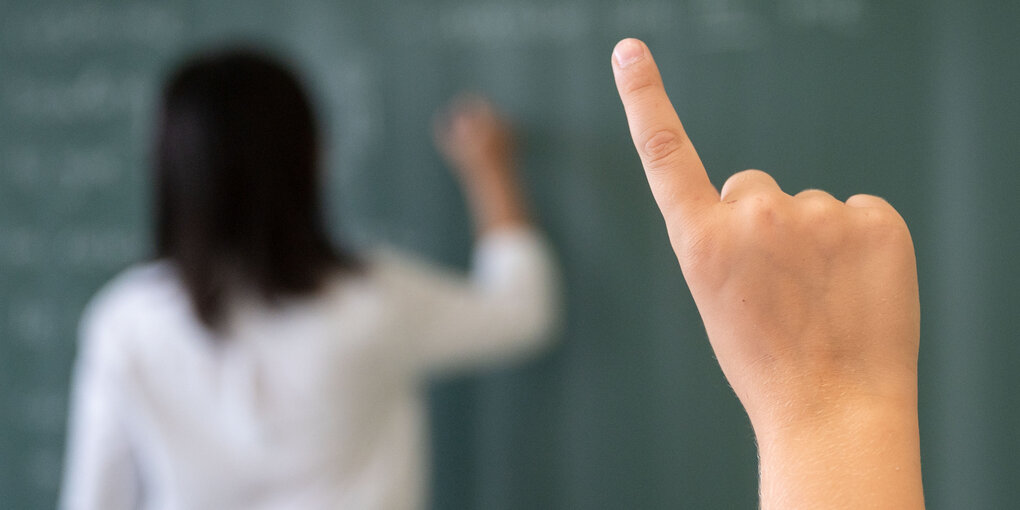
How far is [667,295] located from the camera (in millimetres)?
1197

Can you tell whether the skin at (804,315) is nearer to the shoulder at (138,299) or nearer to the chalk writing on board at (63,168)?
the shoulder at (138,299)

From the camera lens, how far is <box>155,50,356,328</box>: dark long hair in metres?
0.96

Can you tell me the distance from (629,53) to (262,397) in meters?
0.74

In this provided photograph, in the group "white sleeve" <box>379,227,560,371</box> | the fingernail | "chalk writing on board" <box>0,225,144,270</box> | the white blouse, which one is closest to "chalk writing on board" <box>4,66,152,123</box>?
"chalk writing on board" <box>0,225,144,270</box>

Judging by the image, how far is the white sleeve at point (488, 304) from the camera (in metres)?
1.07

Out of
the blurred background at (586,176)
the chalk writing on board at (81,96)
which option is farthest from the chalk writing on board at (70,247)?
the chalk writing on board at (81,96)

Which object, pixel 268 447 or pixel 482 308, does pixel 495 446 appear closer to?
pixel 482 308

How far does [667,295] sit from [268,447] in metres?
0.61

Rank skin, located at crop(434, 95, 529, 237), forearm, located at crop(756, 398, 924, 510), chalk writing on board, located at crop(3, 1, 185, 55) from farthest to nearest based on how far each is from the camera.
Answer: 1. chalk writing on board, located at crop(3, 1, 185, 55)
2. skin, located at crop(434, 95, 529, 237)
3. forearm, located at crop(756, 398, 924, 510)

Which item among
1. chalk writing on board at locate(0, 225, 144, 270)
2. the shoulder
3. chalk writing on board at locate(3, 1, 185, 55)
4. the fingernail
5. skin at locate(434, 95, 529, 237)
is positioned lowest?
the shoulder

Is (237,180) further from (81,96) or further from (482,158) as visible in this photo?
(81,96)

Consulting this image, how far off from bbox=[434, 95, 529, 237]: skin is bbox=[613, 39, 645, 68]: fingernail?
82 centimetres

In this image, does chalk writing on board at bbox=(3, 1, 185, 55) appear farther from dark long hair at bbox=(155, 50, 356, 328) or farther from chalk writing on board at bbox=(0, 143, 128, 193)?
dark long hair at bbox=(155, 50, 356, 328)

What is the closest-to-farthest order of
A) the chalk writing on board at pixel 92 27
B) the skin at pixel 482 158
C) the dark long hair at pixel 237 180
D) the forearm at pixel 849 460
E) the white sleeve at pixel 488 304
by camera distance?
the forearm at pixel 849 460 < the dark long hair at pixel 237 180 < the white sleeve at pixel 488 304 < the skin at pixel 482 158 < the chalk writing on board at pixel 92 27
